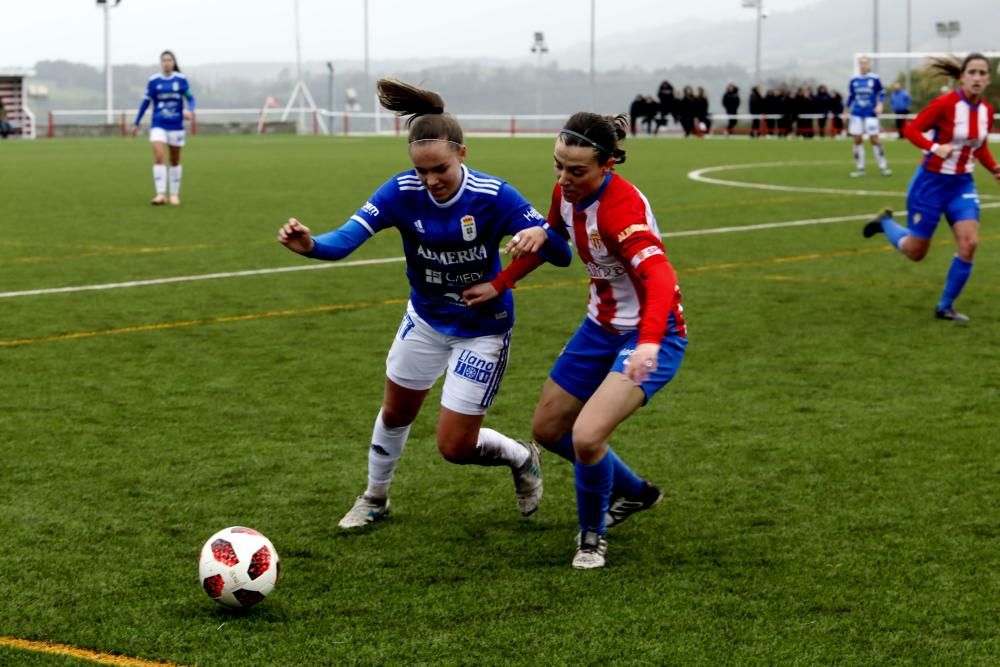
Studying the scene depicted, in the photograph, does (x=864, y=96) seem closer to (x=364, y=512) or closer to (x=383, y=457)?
(x=383, y=457)

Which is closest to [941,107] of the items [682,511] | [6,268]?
[682,511]

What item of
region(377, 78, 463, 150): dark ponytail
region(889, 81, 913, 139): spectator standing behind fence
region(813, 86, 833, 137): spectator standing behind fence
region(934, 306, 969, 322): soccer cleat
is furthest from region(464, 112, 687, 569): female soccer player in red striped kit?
region(889, 81, 913, 139): spectator standing behind fence

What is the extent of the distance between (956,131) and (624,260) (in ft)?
22.5

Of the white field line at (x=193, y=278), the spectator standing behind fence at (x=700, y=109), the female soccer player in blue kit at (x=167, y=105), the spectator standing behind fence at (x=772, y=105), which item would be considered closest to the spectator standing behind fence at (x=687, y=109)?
the spectator standing behind fence at (x=700, y=109)

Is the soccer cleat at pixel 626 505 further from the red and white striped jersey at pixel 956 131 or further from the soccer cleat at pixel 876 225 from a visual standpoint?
the soccer cleat at pixel 876 225

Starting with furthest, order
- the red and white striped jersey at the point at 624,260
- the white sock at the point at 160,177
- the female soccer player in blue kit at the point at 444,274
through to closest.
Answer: the white sock at the point at 160,177
the female soccer player in blue kit at the point at 444,274
the red and white striped jersey at the point at 624,260

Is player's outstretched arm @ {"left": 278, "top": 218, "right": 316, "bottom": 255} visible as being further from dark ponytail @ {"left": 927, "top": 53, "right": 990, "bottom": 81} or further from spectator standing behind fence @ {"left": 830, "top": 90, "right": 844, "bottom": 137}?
spectator standing behind fence @ {"left": 830, "top": 90, "right": 844, "bottom": 137}

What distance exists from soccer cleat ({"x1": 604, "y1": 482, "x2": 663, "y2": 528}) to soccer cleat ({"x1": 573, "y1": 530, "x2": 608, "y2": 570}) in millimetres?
457

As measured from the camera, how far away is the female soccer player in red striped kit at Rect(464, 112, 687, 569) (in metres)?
5.59

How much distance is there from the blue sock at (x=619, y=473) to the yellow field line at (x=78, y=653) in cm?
209

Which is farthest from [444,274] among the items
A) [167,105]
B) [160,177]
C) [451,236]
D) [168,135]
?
[160,177]

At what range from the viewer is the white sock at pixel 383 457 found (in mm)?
6418

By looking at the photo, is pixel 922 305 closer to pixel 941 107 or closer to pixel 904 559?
pixel 941 107

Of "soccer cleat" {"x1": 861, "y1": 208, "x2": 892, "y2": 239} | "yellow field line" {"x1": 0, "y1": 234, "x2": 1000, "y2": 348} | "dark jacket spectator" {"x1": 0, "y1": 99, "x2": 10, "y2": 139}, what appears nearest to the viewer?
"yellow field line" {"x1": 0, "y1": 234, "x2": 1000, "y2": 348}
